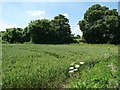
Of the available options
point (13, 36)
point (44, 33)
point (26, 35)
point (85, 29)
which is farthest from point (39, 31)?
point (85, 29)

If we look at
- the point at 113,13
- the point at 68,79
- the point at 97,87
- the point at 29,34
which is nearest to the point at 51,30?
the point at 29,34

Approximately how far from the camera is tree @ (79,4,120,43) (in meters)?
50.6

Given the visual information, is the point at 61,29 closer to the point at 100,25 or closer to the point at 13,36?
the point at 100,25

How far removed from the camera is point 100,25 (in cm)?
5138

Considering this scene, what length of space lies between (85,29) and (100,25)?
3.87 m

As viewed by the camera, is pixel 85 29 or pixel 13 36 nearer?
pixel 85 29

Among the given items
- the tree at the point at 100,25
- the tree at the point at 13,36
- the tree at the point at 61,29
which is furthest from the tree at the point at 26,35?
the tree at the point at 100,25

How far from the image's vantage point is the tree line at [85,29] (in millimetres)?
50906

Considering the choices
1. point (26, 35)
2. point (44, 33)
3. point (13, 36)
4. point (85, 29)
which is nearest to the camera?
point (44, 33)

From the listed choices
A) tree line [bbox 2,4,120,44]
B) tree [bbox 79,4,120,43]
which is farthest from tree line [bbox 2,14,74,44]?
tree [bbox 79,4,120,43]

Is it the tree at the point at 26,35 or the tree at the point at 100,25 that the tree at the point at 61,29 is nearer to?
the tree at the point at 100,25

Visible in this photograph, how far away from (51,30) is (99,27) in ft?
28.3

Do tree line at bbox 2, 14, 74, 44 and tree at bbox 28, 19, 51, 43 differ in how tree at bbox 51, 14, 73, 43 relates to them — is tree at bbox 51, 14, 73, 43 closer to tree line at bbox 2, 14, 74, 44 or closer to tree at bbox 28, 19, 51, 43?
tree line at bbox 2, 14, 74, 44

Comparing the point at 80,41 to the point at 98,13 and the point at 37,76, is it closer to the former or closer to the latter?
the point at 98,13
